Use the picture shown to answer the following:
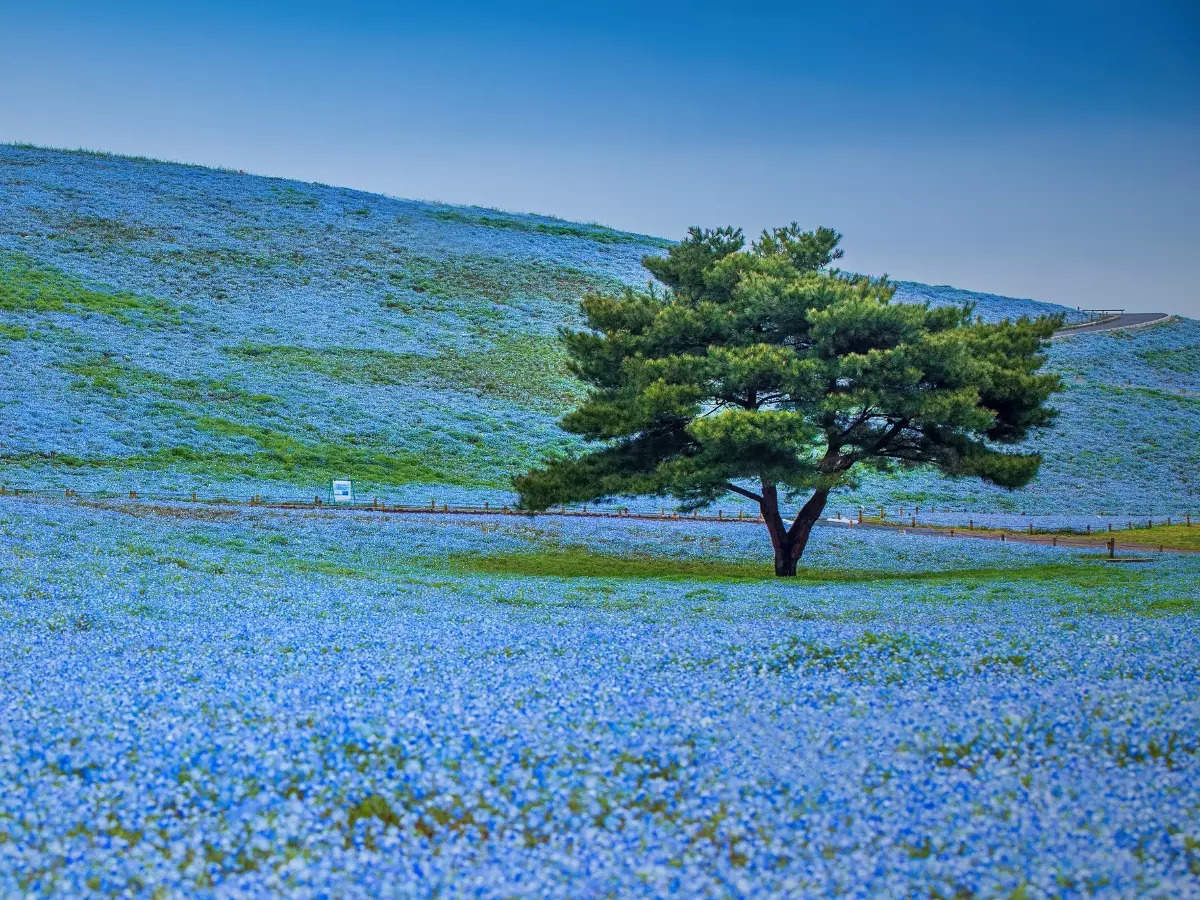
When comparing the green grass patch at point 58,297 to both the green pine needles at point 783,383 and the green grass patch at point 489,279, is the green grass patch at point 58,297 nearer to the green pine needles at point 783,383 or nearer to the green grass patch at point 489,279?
the green grass patch at point 489,279

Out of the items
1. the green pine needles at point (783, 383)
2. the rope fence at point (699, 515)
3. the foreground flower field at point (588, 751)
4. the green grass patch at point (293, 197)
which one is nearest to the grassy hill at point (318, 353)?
the green grass patch at point (293, 197)

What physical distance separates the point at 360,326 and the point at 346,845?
230ft

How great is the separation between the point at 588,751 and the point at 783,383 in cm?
2172

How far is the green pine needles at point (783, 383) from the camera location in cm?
2855

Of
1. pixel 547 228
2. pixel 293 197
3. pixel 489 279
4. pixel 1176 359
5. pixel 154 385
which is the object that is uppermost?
pixel 547 228

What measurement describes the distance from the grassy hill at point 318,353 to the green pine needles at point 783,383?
17962 millimetres

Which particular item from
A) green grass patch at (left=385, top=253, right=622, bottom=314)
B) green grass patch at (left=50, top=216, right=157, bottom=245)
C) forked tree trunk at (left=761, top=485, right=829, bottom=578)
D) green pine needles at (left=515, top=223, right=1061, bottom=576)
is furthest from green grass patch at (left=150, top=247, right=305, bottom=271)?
forked tree trunk at (left=761, top=485, right=829, bottom=578)

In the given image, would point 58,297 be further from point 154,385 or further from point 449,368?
point 449,368

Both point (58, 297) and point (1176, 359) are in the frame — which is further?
point (1176, 359)

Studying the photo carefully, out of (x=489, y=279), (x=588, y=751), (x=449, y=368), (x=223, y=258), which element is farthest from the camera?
(x=489, y=279)

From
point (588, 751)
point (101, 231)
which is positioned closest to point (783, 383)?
point (588, 751)

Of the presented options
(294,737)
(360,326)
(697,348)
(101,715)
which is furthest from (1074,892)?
(360,326)

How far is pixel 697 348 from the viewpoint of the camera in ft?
104

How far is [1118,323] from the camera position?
350ft
